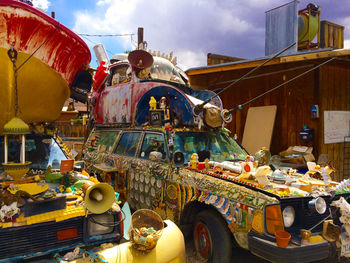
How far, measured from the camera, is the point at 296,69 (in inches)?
313

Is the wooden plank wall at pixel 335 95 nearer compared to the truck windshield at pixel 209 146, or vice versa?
the truck windshield at pixel 209 146

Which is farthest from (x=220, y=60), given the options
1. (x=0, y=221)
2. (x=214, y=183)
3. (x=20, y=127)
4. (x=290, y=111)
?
(x=0, y=221)

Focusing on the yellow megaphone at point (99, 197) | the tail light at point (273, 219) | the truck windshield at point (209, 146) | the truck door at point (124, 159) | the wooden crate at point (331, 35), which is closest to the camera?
the yellow megaphone at point (99, 197)

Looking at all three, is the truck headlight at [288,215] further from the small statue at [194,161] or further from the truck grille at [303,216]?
the small statue at [194,161]

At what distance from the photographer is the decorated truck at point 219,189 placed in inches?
112

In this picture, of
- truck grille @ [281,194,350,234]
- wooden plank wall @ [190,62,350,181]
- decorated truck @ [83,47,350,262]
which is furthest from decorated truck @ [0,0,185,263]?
wooden plank wall @ [190,62,350,181]

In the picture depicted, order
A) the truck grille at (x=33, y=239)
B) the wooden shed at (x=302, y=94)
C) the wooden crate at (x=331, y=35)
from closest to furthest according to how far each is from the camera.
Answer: the truck grille at (x=33, y=239)
the wooden shed at (x=302, y=94)
the wooden crate at (x=331, y=35)

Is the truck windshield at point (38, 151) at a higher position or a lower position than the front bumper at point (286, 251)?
higher

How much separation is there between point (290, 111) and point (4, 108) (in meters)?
7.17

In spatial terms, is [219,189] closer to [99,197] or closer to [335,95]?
[99,197]

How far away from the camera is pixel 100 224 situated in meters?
2.60

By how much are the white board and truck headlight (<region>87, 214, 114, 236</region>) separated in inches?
265

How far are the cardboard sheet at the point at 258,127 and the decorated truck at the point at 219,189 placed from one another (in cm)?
253

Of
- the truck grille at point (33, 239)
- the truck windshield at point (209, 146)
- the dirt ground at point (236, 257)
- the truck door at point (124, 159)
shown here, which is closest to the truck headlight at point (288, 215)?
the dirt ground at point (236, 257)
